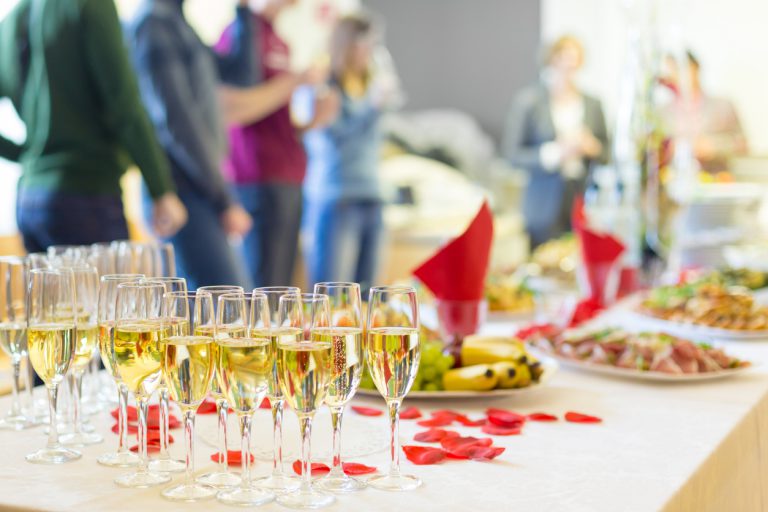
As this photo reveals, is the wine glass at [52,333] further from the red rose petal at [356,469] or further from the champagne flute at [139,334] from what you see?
the red rose petal at [356,469]

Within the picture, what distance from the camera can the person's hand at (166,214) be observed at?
2420mm

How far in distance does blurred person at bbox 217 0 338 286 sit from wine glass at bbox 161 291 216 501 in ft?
8.28

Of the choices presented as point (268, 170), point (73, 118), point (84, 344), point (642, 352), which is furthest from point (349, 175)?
point (84, 344)

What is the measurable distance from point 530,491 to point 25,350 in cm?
63

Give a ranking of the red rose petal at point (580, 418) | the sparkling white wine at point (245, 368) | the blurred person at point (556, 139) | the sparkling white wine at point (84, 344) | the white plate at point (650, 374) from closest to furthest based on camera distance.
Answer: the sparkling white wine at point (245, 368) → the sparkling white wine at point (84, 344) → the red rose petal at point (580, 418) → the white plate at point (650, 374) → the blurred person at point (556, 139)

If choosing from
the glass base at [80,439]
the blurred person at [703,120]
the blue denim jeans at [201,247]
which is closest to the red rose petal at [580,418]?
the glass base at [80,439]

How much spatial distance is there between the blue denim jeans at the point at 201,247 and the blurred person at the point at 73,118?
54 centimetres

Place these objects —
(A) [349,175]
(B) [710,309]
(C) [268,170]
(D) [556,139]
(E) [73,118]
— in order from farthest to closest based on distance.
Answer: (D) [556,139]
(A) [349,175]
(C) [268,170]
(E) [73,118]
(B) [710,309]

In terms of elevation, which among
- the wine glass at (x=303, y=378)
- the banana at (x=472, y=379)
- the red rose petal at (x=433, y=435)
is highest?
the wine glass at (x=303, y=378)

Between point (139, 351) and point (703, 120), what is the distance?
19.2ft

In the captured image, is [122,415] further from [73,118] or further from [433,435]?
[73,118]

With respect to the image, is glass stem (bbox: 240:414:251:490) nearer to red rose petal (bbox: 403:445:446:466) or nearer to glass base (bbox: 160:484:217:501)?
glass base (bbox: 160:484:217:501)

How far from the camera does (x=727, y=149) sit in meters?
6.74

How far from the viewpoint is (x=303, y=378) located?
872mm
